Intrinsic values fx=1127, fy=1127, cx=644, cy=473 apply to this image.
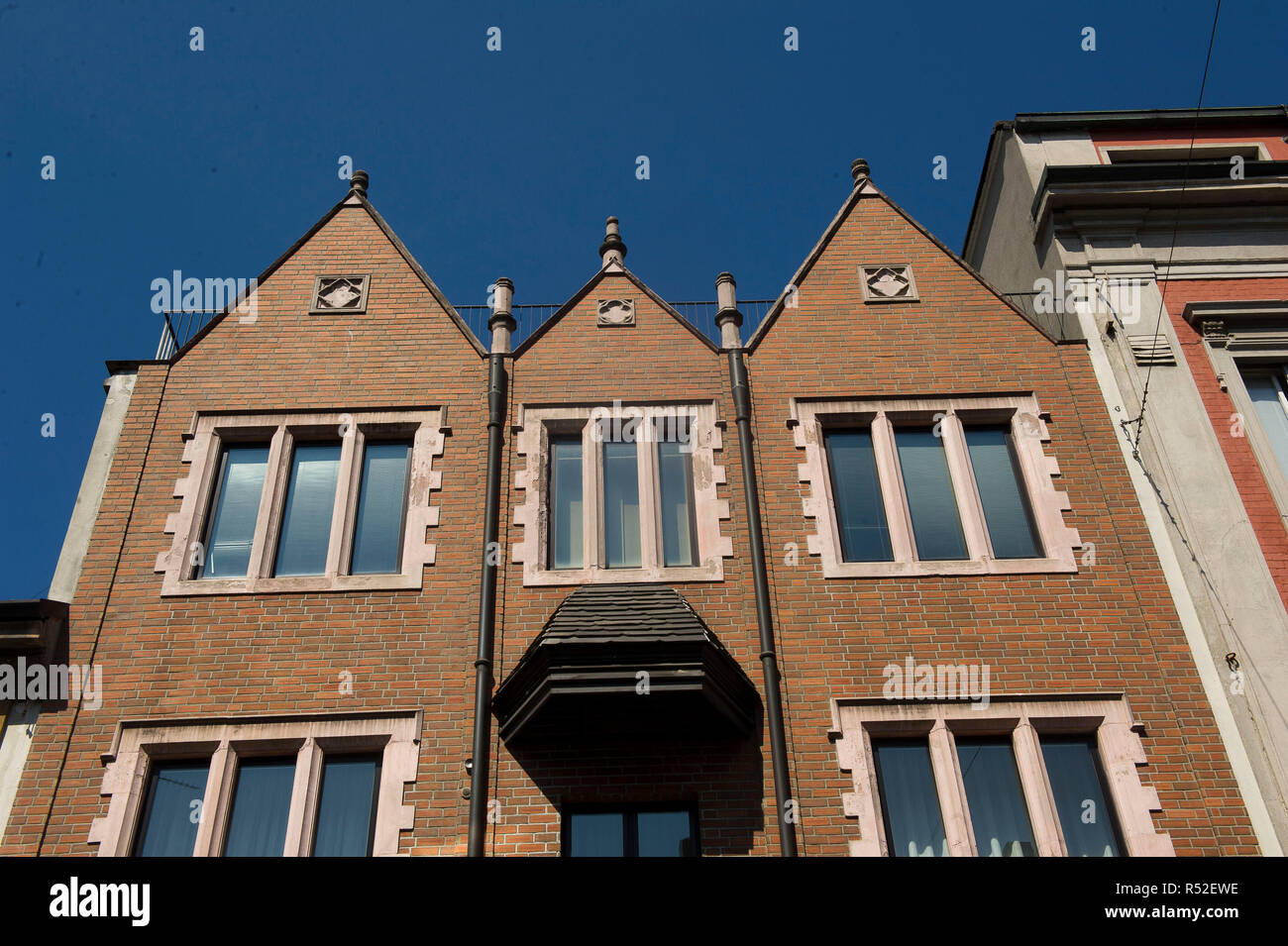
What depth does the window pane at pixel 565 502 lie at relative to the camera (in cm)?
1217

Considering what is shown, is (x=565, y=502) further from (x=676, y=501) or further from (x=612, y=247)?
(x=612, y=247)

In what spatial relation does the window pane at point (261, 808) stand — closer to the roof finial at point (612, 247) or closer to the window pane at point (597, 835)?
the window pane at point (597, 835)

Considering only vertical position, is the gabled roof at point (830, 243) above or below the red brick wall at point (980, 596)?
above

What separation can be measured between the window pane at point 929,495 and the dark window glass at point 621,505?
2.98 meters

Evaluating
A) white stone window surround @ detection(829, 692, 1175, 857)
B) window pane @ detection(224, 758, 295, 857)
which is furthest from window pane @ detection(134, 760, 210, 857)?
white stone window surround @ detection(829, 692, 1175, 857)

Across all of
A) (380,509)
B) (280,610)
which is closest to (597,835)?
(280,610)

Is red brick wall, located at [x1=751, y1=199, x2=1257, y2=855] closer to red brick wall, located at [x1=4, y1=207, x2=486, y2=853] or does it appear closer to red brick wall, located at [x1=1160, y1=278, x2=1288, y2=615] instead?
red brick wall, located at [x1=1160, y1=278, x2=1288, y2=615]

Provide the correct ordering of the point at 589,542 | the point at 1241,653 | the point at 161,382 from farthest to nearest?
the point at 161,382
the point at 589,542
the point at 1241,653

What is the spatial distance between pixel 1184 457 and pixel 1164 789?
4.00 metres

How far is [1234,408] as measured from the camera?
42.5 feet

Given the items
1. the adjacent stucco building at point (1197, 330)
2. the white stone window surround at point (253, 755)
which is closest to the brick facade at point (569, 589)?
the white stone window surround at point (253, 755)

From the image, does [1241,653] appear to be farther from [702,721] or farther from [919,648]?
[702,721]
